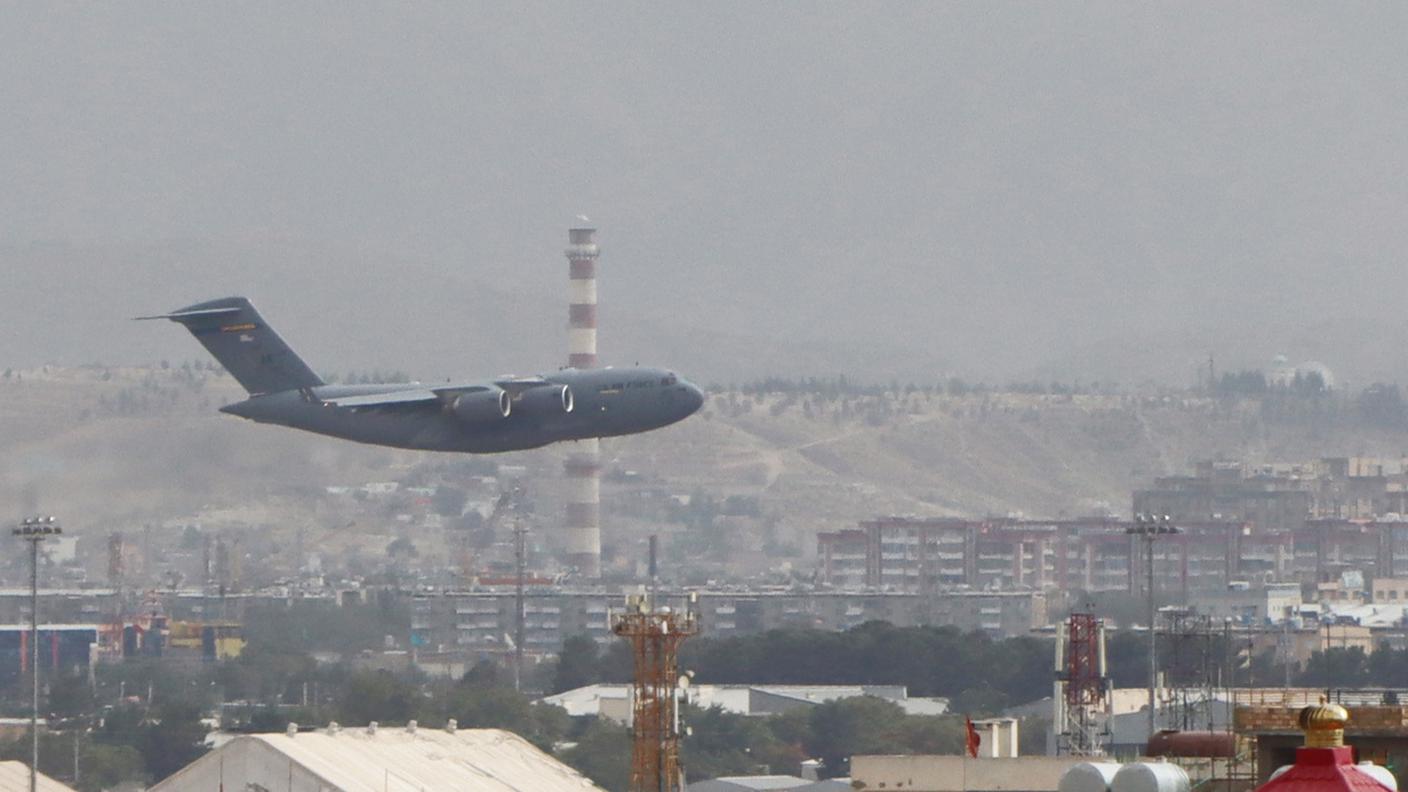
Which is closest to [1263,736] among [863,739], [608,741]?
[608,741]

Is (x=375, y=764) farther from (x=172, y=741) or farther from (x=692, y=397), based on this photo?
(x=172, y=741)

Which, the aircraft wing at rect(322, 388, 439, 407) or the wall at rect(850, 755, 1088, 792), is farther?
the aircraft wing at rect(322, 388, 439, 407)

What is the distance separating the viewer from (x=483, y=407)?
328 ft

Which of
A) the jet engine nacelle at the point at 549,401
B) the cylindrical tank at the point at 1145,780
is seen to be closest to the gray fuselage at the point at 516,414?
the jet engine nacelle at the point at 549,401

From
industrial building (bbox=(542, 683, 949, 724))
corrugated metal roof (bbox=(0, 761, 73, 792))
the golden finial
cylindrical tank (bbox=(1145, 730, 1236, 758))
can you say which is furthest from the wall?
industrial building (bbox=(542, 683, 949, 724))

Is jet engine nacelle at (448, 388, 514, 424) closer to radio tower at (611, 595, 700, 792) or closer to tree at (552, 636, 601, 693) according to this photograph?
radio tower at (611, 595, 700, 792)

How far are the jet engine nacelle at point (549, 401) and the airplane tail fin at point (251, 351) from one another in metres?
6.25

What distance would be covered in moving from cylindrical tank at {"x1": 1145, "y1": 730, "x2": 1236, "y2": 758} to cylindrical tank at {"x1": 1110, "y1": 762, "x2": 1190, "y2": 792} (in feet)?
52.2

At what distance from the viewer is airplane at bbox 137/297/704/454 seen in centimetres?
9875

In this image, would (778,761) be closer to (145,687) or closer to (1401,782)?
(145,687)

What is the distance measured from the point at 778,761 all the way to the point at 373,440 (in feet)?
128

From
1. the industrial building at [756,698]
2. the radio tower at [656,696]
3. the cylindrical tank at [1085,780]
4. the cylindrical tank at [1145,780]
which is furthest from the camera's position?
the industrial building at [756,698]

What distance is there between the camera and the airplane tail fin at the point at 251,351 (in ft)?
334

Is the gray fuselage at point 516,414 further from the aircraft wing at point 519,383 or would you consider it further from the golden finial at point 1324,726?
the golden finial at point 1324,726
